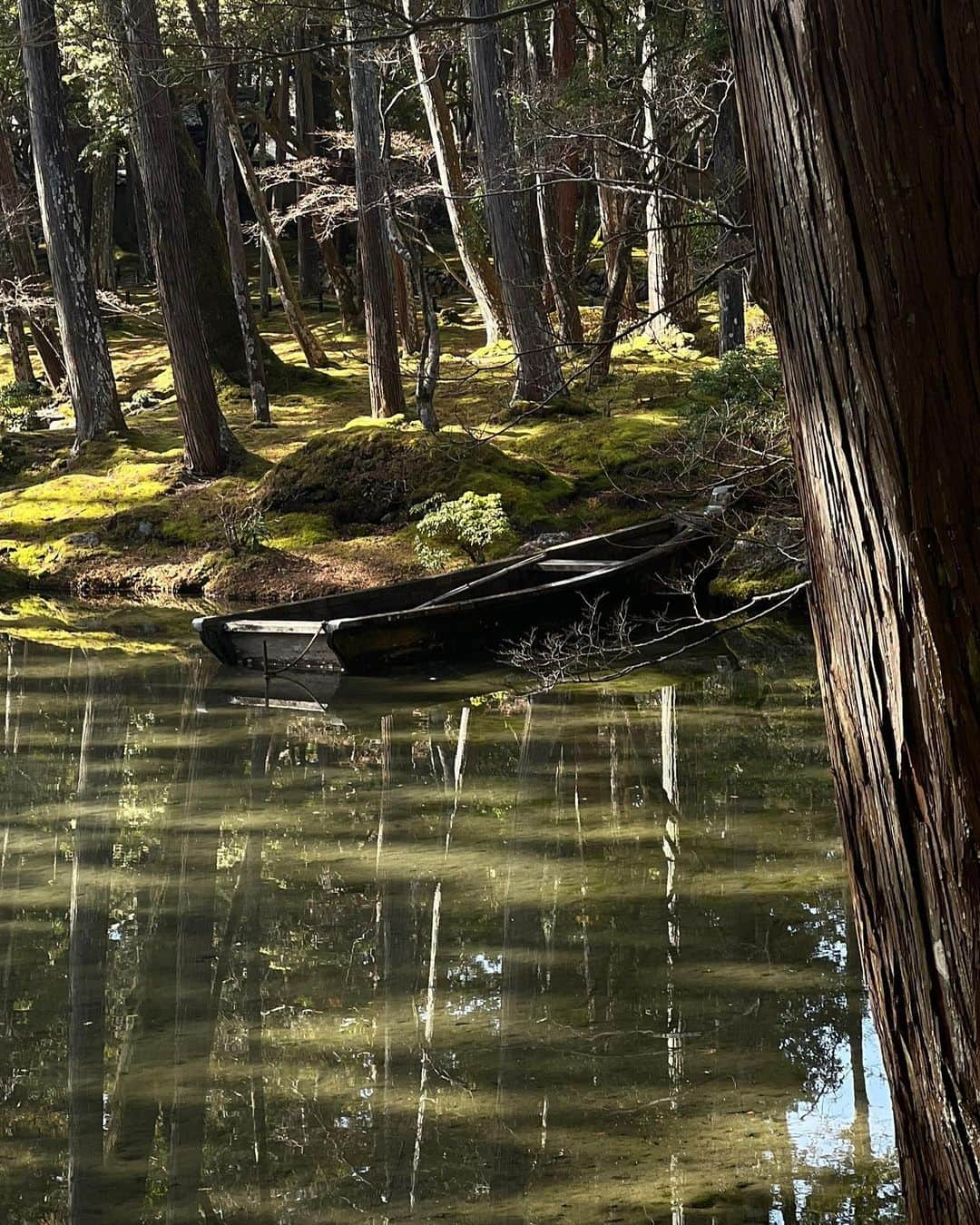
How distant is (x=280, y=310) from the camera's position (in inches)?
1160

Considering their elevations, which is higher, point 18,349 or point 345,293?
point 345,293

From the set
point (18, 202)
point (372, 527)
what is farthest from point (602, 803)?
point (18, 202)

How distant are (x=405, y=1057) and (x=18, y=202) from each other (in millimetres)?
19180

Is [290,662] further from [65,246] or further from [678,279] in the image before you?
[678,279]

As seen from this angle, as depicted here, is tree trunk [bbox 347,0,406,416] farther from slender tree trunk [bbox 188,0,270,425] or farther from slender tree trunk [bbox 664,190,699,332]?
slender tree trunk [bbox 664,190,699,332]

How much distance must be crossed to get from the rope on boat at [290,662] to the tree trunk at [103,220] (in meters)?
20.7

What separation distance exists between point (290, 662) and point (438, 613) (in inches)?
46.4

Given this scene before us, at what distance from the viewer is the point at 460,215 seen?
20250 millimetres

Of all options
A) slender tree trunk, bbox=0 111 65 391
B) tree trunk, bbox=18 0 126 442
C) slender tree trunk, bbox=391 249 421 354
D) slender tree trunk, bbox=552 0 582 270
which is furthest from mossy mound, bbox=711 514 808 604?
slender tree trunk, bbox=0 111 65 391

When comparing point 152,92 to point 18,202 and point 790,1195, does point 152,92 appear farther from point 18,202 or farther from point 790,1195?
point 790,1195

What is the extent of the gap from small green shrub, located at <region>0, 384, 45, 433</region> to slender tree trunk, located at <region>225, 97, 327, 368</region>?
430 cm

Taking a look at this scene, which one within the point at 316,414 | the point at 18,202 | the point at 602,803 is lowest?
the point at 602,803

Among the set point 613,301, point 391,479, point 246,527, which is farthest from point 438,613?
point 613,301

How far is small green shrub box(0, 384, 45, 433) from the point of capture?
21203 mm
